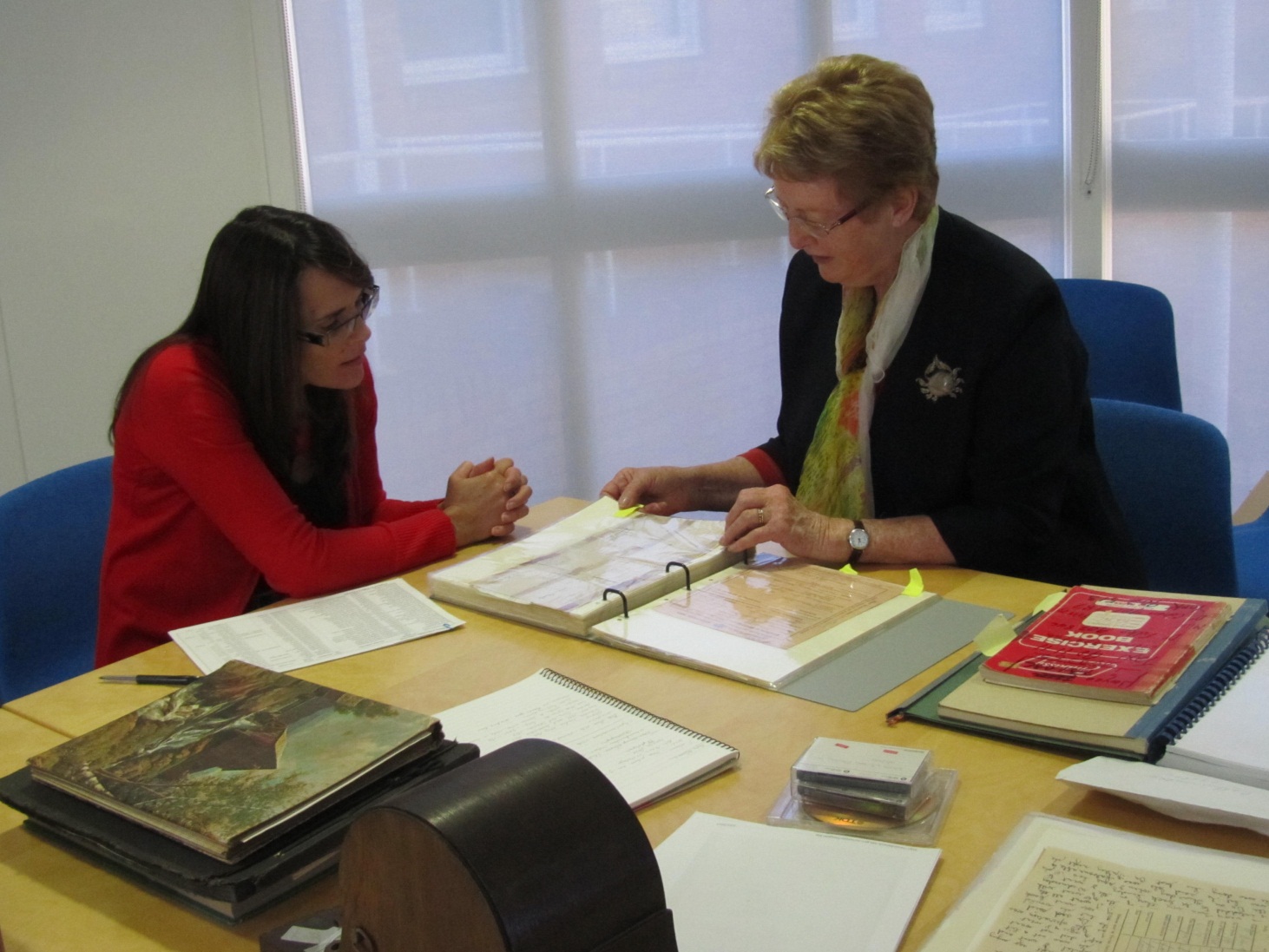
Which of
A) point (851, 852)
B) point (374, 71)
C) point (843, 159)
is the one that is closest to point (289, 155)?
point (374, 71)

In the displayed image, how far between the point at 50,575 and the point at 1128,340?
7.88ft

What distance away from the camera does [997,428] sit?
1746 millimetres

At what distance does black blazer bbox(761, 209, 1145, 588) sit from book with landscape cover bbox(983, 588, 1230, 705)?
35 cm

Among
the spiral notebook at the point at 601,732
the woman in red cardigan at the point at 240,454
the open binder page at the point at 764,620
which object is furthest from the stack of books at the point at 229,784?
the woman in red cardigan at the point at 240,454

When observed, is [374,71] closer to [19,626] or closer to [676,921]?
[19,626]

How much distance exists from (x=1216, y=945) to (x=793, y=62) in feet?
10.1

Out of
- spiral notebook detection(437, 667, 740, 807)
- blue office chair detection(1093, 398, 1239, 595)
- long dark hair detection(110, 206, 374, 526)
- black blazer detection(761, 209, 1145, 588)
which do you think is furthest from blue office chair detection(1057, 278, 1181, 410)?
spiral notebook detection(437, 667, 740, 807)

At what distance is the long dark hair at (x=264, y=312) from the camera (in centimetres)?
181

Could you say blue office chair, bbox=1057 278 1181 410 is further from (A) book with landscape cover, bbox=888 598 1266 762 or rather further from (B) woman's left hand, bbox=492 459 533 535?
(A) book with landscape cover, bbox=888 598 1266 762

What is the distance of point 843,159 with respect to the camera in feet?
5.66

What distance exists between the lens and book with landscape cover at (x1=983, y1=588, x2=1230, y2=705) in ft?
3.75

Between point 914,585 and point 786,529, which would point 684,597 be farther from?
point 914,585

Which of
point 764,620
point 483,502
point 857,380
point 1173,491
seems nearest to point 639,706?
point 764,620

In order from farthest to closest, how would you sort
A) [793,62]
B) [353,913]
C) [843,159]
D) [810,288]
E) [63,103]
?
[793,62]
[63,103]
[810,288]
[843,159]
[353,913]
